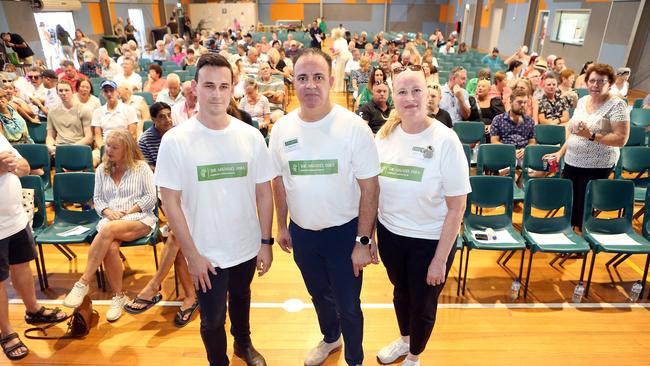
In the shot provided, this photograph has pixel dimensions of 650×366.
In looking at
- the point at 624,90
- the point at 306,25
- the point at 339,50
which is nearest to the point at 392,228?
the point at 624,90

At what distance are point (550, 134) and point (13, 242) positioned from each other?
529cm

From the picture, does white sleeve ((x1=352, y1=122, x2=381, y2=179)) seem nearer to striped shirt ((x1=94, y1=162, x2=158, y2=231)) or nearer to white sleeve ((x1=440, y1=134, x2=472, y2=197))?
white sleeve ((x1=440, y1=134, x2=472, y2=197))

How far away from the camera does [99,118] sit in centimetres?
470

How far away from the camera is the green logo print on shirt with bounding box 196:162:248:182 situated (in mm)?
1772

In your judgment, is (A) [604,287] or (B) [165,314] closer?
(B) [165,314]

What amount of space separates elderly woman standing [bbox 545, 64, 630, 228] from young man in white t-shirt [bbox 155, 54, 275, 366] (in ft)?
9.04

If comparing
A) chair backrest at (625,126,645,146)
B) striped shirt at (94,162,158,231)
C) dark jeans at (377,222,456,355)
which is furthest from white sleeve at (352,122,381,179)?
chair backrest at (625,126,645,146)

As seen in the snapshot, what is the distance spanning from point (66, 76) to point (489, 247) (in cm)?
717

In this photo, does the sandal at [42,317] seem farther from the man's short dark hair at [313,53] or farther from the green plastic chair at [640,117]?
the green plastic chair at [640,117]

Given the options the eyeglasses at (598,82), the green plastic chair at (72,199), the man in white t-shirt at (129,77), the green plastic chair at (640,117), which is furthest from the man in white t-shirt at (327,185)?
the man in white t-shirt at (129,77)

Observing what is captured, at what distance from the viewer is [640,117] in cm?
591

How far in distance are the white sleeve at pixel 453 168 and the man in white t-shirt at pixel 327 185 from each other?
31 centimetres

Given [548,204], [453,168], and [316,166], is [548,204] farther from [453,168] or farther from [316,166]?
[316,166]

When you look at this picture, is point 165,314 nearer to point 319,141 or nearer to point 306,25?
point 319,141
